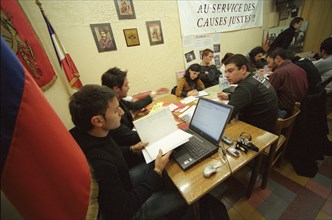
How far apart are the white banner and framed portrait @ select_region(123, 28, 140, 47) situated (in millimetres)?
921

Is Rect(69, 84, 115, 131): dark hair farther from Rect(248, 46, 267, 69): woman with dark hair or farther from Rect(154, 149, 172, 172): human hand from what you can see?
Rect(248, 46, 267, 69): woman with dark hair

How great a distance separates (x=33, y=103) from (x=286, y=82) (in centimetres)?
209

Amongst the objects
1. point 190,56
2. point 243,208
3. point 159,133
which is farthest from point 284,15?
point 159,133

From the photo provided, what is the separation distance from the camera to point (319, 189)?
1307 mm

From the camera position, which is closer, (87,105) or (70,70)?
(87,105)

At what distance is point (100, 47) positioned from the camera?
203 centimetres

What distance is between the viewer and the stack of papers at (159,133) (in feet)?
2.98

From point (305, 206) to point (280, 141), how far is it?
0.56m

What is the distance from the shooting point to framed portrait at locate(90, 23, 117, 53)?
195 centimetres

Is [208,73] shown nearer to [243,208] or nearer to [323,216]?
[243,208]

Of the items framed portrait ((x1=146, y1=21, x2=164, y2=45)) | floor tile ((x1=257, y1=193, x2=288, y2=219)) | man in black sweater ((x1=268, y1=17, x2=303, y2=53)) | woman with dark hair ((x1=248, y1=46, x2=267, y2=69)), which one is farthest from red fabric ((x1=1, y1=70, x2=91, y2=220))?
man in black sweater ((x1=268, y1=17, x2=303, y2=53))

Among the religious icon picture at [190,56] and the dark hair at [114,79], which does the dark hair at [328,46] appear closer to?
the religious icon picture at [190,56]

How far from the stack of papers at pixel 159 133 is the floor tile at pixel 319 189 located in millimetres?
1424

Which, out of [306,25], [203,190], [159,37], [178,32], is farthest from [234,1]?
[203,190]
